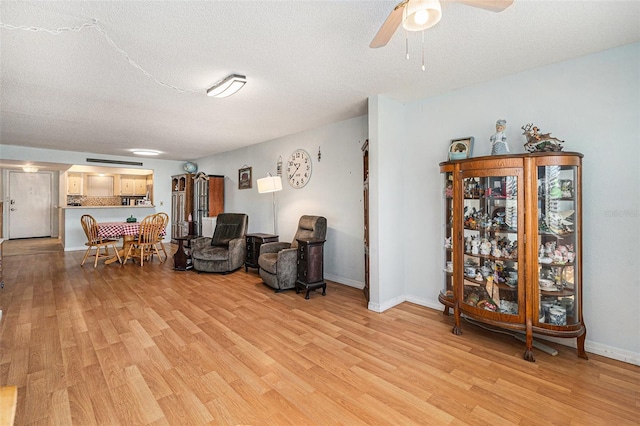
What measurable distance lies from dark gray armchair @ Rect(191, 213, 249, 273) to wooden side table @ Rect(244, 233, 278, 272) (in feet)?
0.47

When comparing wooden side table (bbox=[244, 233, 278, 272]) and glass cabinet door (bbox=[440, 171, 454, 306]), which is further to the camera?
wooden side table (bbox=[244, 233, 278, 272])

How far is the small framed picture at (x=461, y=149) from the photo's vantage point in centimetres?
291

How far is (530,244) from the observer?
240cm

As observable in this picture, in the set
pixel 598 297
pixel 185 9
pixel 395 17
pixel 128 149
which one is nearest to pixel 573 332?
pixel 598 297

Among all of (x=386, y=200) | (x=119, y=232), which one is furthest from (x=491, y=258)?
(x=119, y=232)

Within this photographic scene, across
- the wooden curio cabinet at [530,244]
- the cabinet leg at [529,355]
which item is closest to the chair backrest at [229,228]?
the wooden curio cabinet at [530,244]

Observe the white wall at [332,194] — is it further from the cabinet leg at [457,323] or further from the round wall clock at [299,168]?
the cabinet leg at [457,323]

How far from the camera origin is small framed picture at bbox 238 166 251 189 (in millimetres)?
6395

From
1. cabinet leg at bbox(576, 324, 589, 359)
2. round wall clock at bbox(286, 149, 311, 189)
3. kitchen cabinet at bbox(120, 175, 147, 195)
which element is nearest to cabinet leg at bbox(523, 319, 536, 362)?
cabinet leg at bbox(576, 324, 589, 359)

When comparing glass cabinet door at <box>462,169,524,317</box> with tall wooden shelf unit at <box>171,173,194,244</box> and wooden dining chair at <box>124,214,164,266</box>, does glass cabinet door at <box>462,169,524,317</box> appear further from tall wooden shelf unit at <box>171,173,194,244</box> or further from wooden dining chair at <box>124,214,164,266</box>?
tall wooden shelf unit at <box>171,173,194,244</box>

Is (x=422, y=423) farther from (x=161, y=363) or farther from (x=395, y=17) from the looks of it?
(x=395, y=17)

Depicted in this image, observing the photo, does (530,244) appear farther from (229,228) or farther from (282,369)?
(229,228)

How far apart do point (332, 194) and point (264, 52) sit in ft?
8.39

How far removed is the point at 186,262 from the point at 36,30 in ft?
12.8
